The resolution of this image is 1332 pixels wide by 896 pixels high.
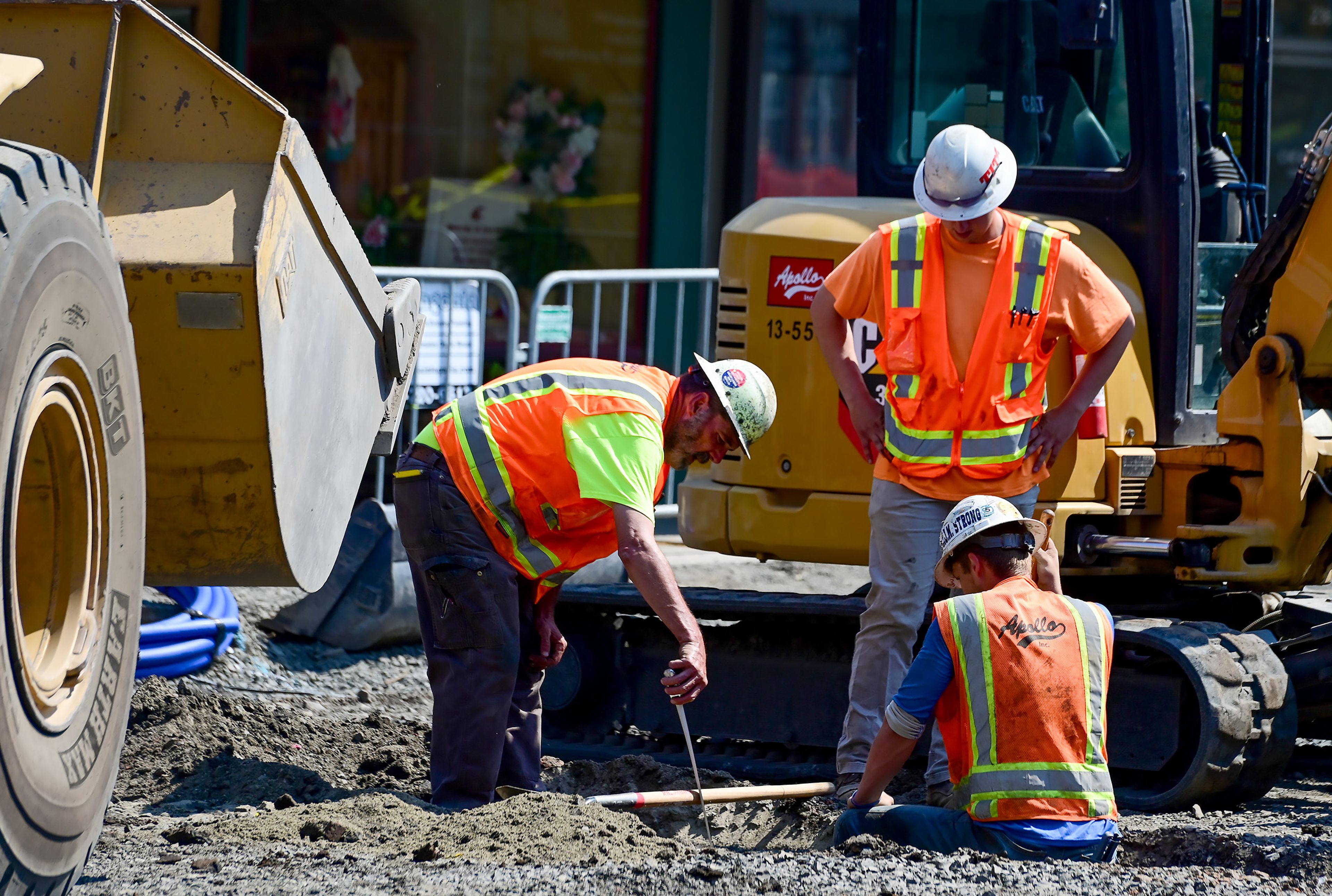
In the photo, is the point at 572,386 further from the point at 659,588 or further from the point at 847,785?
the point at 847,785

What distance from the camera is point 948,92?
592cm

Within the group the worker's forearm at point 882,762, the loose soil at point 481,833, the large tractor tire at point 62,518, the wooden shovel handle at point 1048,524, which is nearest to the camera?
the large tractor tire at point 62,518

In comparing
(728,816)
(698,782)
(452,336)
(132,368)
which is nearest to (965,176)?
(698,782)

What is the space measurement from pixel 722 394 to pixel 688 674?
834mm

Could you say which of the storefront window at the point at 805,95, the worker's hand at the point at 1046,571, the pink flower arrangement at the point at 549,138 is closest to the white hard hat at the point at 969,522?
the worker's hand at the point at 1046,571

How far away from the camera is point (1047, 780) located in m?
3.91

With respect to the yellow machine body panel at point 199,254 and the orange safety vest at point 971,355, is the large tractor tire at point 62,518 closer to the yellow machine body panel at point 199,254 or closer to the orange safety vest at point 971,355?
the yellow machine body panel at point 199,254

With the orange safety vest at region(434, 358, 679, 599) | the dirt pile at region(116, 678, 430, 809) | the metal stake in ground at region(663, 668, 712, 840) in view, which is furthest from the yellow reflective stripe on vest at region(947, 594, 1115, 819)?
the dirt pile at region(116, 678, 430, 809)

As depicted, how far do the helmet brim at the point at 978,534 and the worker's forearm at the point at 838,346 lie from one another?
88 cm

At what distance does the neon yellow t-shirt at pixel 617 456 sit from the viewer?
4301 mm

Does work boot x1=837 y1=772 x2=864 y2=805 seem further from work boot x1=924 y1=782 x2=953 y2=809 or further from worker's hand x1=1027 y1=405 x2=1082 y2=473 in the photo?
worker's hand x1=1027 y1=405 x2=1082 y2=473

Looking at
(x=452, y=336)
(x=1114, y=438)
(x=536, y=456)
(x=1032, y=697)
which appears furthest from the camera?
(x=452, y=336)

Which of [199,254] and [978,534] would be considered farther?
[978,534]

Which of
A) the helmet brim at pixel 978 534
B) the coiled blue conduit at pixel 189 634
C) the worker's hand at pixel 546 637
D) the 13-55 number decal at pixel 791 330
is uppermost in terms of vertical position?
the 13-55 number decal at pixel 791 330
